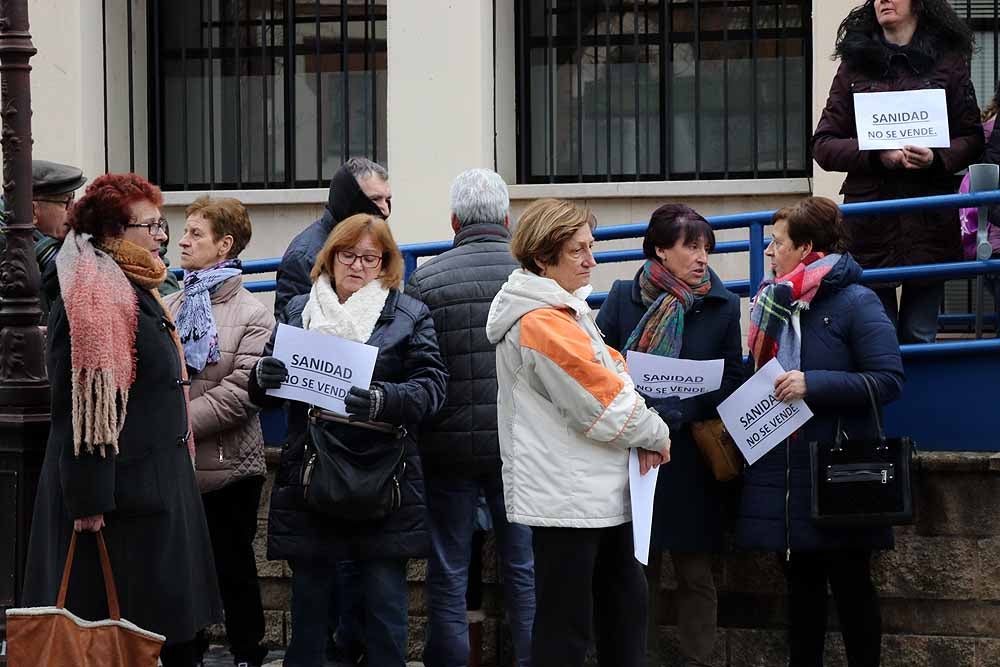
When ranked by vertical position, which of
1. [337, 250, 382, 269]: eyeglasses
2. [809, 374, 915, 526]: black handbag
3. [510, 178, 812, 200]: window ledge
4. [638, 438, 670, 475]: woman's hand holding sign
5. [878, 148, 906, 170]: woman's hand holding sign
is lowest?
[809, 374, 915, 526]: black handbag

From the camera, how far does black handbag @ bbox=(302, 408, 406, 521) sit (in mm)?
5867

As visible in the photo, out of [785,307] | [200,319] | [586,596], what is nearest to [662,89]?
[785,307]

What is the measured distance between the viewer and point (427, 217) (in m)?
10.5

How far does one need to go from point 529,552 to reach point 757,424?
993 mm

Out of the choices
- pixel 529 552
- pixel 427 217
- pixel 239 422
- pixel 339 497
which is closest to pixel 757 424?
pixel 529 552

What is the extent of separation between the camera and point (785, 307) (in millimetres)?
6301

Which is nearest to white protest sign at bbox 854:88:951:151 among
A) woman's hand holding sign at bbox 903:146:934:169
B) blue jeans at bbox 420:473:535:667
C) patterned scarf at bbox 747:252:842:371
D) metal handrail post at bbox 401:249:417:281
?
woman's hand holding sign at bbox 903:146:934:169

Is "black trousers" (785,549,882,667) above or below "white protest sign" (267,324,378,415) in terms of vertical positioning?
below

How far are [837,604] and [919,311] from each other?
1693 millimetres

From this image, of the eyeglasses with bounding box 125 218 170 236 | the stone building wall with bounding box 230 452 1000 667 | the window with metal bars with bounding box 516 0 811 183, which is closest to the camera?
the eyeglasses with bounding box 125 218 170 236

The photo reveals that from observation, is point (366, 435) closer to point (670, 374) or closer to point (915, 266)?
point (670, 374)

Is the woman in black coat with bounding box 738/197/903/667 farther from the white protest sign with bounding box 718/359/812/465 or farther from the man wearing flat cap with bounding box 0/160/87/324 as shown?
the man wearing flat cap with bounding box 0/160/87/324

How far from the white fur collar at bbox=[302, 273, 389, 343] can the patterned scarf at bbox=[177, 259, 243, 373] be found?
0.76m

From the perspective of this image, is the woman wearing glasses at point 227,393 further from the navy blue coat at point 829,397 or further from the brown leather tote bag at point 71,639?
the navy blue coat at point 829,397
